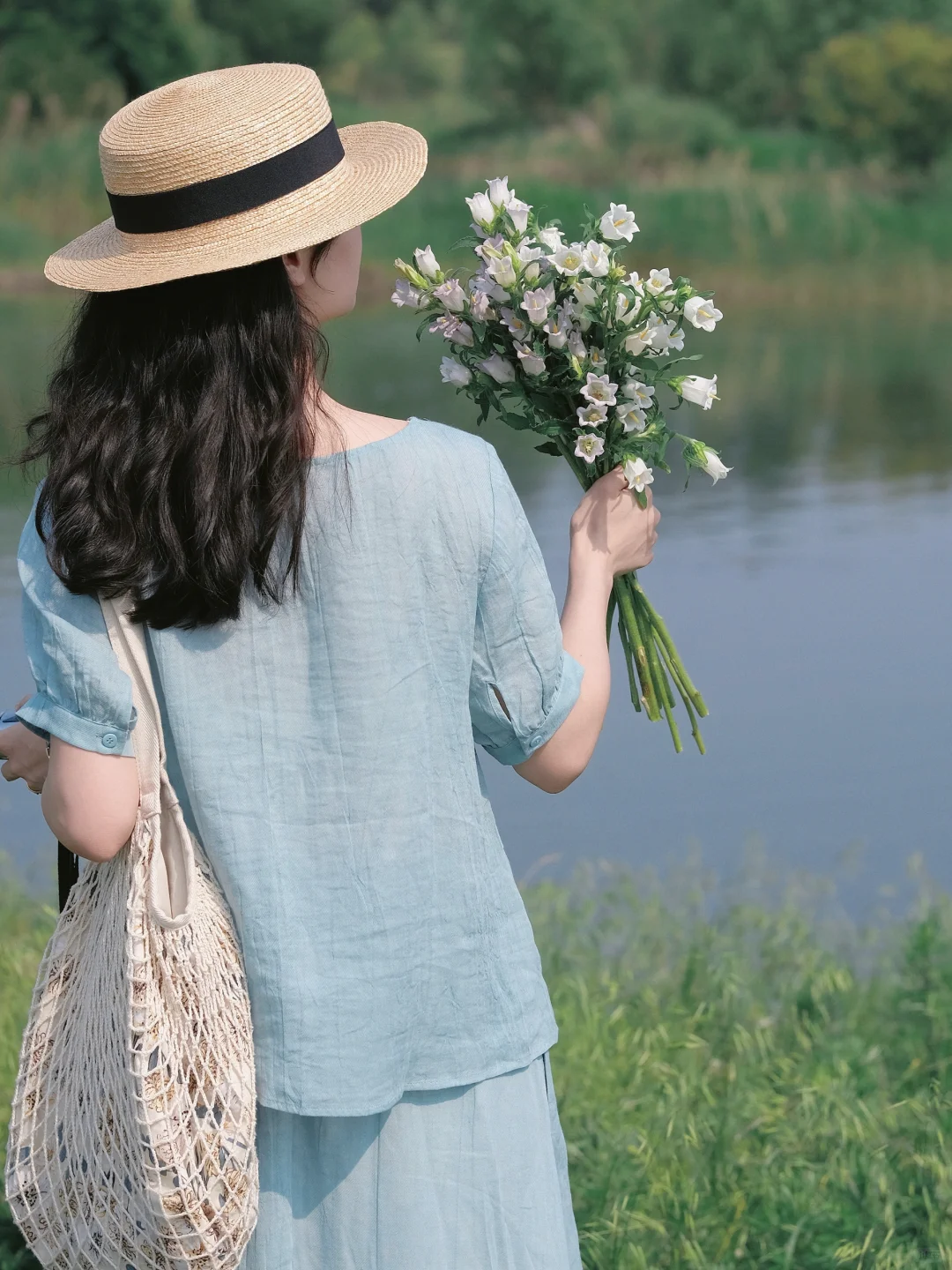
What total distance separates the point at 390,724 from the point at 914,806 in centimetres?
278

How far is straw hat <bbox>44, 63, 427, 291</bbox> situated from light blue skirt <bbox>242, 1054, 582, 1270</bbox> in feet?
A: 2.24

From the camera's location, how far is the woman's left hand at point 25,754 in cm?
132

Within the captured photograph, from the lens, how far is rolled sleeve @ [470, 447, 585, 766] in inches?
48.8

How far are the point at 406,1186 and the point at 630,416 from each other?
717 millimetres

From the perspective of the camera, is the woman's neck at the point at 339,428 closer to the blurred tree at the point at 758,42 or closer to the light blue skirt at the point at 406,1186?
the light blue skirt at the point at 406,1186

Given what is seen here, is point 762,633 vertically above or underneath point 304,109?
underneath

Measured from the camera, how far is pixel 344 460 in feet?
3.92

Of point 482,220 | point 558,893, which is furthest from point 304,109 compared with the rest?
point 558,893

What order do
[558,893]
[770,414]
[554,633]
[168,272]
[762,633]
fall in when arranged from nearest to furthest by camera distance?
[168,272]
[554,633]
[558,893]
[762,633]
[770,414]

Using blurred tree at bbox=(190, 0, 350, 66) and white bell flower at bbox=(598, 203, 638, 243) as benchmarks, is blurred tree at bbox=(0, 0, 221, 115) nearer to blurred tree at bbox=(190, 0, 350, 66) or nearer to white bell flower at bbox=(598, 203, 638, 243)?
blurred tree at bbox=(190, 0, 350, 66)

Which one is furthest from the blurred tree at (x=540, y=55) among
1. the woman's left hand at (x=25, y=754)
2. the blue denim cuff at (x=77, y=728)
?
the blue denim cuff at (x=77, y=728)

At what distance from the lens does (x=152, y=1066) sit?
118cm

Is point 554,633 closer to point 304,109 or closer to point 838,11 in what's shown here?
point 304,109

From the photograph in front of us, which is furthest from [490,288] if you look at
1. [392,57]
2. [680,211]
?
[392,57]
